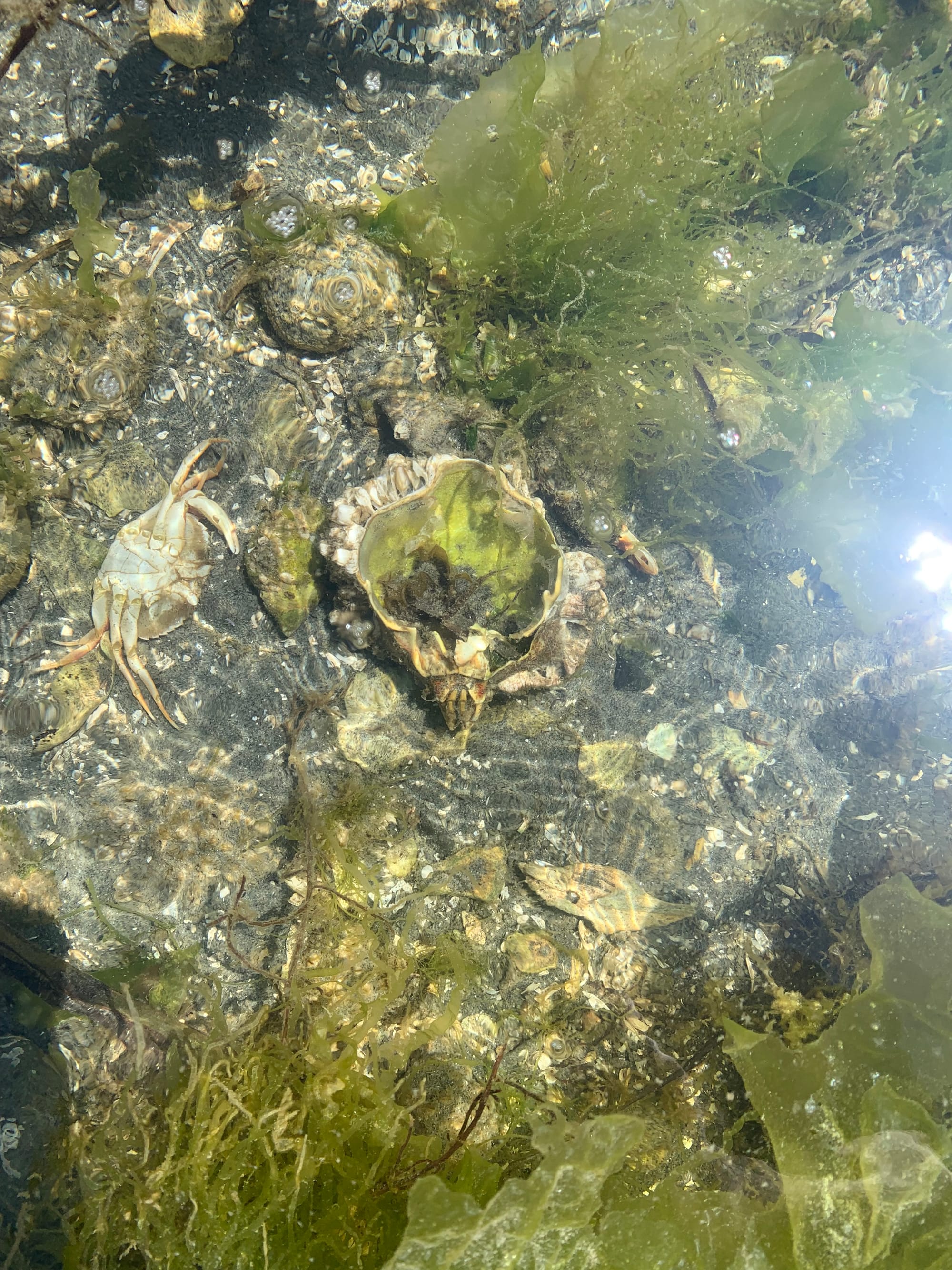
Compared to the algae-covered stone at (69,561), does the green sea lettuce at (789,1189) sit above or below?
below

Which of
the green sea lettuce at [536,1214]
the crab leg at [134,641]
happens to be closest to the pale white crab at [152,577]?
the crab leg at [134,641]

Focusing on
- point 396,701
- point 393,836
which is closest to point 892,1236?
point 393,836

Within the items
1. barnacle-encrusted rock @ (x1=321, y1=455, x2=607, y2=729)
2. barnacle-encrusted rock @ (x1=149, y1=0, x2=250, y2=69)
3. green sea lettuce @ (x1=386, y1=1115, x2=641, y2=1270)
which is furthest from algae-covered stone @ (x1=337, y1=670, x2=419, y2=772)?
barnacle-encrusted rock @ (x1=149, y1=0, x2=250, y2=69)

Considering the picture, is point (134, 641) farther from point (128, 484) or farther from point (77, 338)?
point (77, 338)

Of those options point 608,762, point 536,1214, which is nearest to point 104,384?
point 608,762

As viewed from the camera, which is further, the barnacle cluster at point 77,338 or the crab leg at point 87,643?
the crab leg at point 87,643

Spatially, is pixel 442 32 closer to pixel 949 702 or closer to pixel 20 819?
pixel 20 819

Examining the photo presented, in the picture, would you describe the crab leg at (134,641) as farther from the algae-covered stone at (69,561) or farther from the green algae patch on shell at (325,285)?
the green algae patch on shell at (325,285)
